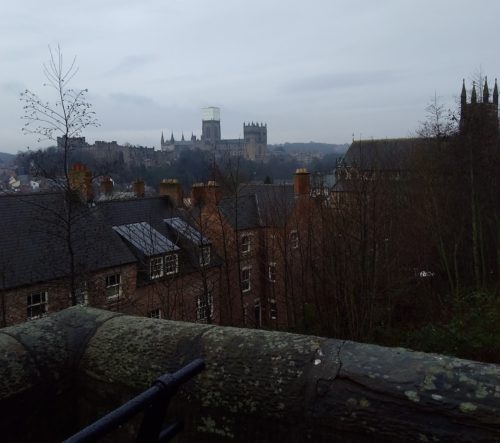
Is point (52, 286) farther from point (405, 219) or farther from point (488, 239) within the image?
point (488, 239)

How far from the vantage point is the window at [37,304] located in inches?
719

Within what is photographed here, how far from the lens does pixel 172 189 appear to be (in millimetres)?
28531

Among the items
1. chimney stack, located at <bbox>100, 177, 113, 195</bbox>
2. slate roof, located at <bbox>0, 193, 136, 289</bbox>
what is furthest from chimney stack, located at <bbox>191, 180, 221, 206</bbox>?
chimney stack, located at <bbox>100, 177, 113, 195</bbox>

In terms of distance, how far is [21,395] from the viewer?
251 centimetres

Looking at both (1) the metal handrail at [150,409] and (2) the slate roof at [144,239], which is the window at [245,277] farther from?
(1) the metal handrail at [150,409]

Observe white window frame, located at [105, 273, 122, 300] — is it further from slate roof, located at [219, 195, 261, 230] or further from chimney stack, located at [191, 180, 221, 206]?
slate roof, located at [219, 195, 261, 230]

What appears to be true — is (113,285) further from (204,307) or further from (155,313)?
(204,307)

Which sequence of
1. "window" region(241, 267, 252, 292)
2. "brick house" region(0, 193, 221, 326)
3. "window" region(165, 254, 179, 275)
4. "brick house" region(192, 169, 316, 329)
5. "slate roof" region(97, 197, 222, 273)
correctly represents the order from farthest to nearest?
"window" region(241, 267, 252, 292) → "slate roof" region(97, 197, 222, 273) → "window" region(165, 254, 179, 275) → "brick house" region(0, 193, 221, 326) → "brick house" region(192, 169, 316, 329)

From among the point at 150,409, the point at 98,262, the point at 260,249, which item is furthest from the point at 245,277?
the point at 150,409

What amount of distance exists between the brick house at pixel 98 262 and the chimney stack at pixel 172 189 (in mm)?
2360

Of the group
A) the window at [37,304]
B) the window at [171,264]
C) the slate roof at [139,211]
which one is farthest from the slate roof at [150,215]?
the window at [37,304]

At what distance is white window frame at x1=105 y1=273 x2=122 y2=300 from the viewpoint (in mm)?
20875

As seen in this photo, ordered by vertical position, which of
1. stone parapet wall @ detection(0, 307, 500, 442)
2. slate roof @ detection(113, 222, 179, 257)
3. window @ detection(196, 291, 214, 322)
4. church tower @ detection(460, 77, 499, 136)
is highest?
church tower @ detection(460, 77, 499, 136)

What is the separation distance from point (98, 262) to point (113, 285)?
45.9 inches
